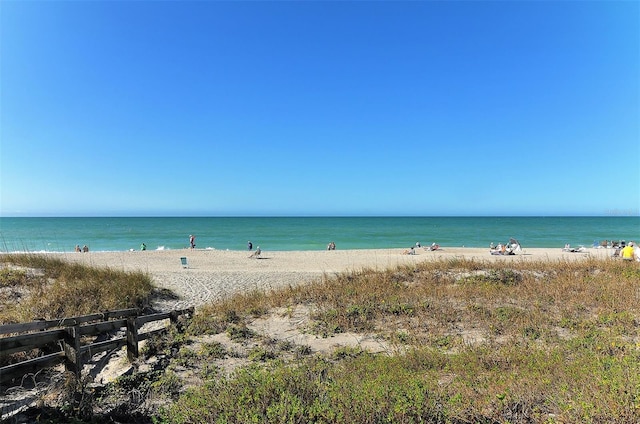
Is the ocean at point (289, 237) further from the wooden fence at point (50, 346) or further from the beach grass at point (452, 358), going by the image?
the beach grass at point (452, 358)

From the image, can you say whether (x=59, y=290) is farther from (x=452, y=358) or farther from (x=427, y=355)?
(x=452, y=358)

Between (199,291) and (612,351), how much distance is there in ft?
44.0

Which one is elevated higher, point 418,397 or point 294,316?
point 418,397

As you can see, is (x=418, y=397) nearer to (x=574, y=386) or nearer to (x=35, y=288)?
(x=574, y=386)

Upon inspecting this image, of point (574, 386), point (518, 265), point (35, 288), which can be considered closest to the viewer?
point (574, 386)

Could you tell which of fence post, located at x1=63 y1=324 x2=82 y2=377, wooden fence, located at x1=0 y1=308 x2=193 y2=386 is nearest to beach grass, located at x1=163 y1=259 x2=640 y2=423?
fence post, located at x1=63 y1=324 x2=82 y2=377

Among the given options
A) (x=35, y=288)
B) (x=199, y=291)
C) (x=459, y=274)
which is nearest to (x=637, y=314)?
(x=459, y=274)

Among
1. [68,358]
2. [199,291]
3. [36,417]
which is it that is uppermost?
[68,358]

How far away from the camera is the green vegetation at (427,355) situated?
3426 mm

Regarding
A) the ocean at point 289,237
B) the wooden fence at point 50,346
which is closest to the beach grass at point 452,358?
the wooden fence at point 50,346

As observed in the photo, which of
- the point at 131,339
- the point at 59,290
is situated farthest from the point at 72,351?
the point at 59,290

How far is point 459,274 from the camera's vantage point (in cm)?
1239

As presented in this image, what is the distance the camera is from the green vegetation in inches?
135

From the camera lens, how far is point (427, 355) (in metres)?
5.44
